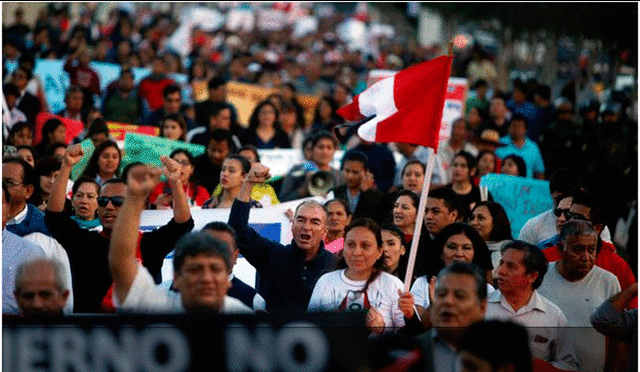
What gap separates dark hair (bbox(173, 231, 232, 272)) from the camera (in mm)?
6598

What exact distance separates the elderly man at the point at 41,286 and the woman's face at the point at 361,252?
217cm

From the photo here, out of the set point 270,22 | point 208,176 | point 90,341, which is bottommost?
point 90,341

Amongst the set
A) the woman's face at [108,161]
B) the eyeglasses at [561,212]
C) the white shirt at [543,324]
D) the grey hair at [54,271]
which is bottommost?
the white shirt at [543,324]

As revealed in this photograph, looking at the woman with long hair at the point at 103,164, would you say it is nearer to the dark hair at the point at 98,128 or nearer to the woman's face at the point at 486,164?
the dark hair at the point at 98,128

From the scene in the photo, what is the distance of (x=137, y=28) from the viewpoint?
38.3m

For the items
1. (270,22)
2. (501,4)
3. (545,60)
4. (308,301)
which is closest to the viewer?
(308,301)

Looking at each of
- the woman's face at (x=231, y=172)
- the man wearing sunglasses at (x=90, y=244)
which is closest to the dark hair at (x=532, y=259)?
the man wearing sunglasses at (x=90, y=244)

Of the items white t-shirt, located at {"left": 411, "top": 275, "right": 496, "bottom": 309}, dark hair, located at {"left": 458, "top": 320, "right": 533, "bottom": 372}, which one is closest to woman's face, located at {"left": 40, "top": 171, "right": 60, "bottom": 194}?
white t-shirt, located at {"left": 411, "top": 275, "right": 496, "bottom": 309}

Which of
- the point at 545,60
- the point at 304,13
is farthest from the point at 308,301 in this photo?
the point at 304,13

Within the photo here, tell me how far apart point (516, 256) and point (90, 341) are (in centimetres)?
301

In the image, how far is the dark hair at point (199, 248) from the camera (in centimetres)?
660

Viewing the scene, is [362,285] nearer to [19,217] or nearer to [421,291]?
[421,291]

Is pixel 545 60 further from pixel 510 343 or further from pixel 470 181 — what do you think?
pixel 510 343

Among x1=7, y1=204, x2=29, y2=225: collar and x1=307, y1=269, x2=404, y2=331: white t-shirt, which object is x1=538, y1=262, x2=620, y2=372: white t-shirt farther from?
x1=7, y1=204, x2=29, y2=225: collar
